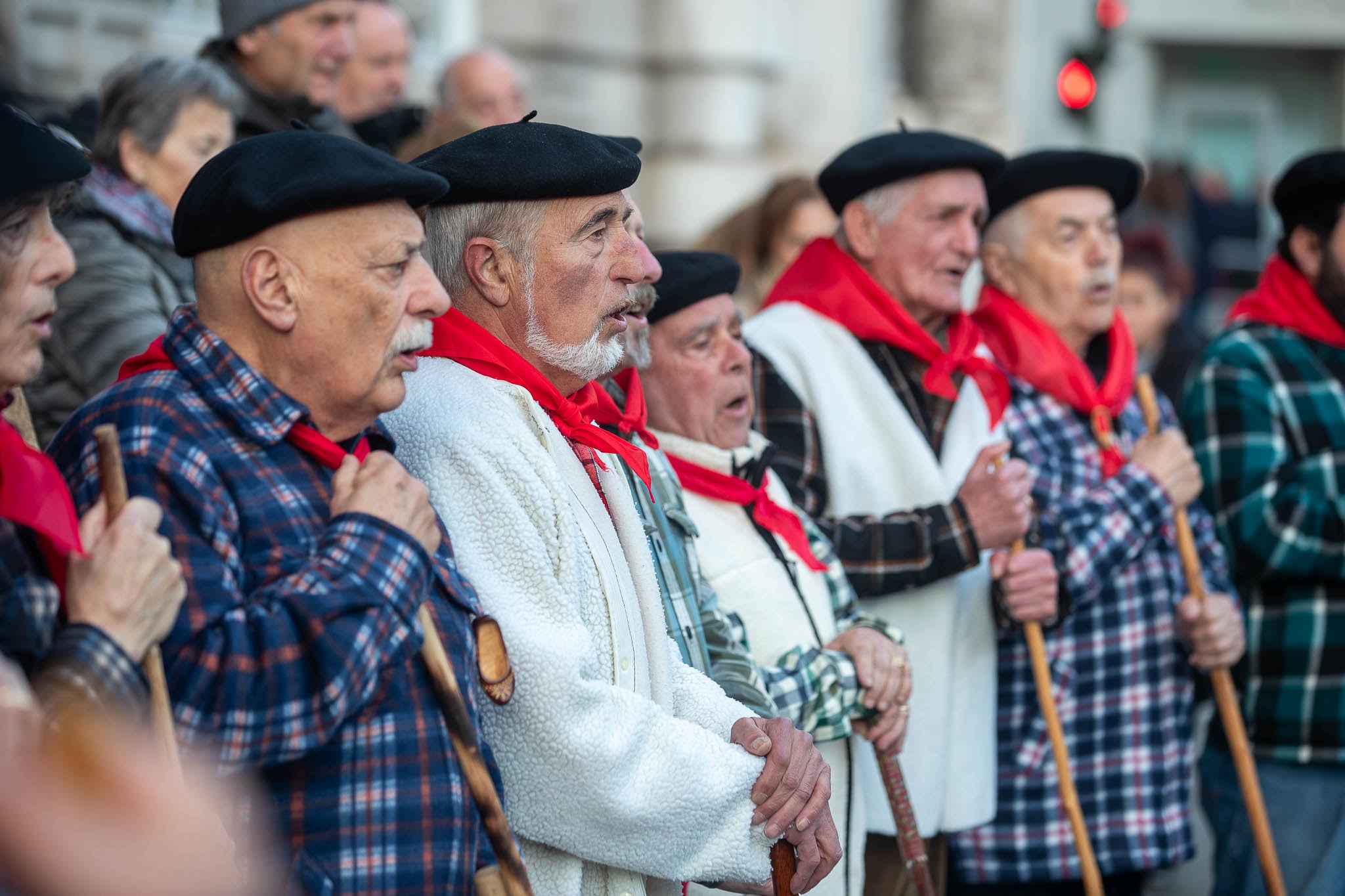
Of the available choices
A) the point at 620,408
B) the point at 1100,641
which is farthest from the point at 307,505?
the point at 1100,641

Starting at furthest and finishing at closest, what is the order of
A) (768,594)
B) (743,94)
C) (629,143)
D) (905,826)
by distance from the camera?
(743,94) < (905,826) < (768,594) < (629,143)

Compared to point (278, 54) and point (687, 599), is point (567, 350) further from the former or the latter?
point (278, 54)

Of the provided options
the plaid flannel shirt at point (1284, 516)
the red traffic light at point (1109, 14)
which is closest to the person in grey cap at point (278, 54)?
the plaid flannel shirt at point (1284, 516)

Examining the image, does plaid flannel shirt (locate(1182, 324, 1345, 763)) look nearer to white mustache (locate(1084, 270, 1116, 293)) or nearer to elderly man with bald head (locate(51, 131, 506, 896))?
white mustache (locate(1084, 270, 1116, 293))

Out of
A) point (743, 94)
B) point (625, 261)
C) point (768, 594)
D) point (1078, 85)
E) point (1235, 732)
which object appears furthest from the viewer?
point (1078, 85)

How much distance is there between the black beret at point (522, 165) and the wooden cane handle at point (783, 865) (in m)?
1.13

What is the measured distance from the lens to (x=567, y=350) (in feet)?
8.48

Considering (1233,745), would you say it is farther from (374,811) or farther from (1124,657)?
(374,811)

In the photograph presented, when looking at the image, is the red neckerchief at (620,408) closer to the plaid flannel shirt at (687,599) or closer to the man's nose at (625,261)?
the plaid flannel shirt at (687,599)

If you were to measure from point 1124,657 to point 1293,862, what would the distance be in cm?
75

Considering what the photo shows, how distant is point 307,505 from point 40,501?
14.7 inches

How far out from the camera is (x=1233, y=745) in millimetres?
3773

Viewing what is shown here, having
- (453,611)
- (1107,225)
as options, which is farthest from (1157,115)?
(453,611)

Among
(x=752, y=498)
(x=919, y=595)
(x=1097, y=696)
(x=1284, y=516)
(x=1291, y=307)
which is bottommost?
(x=1097, y=696)
